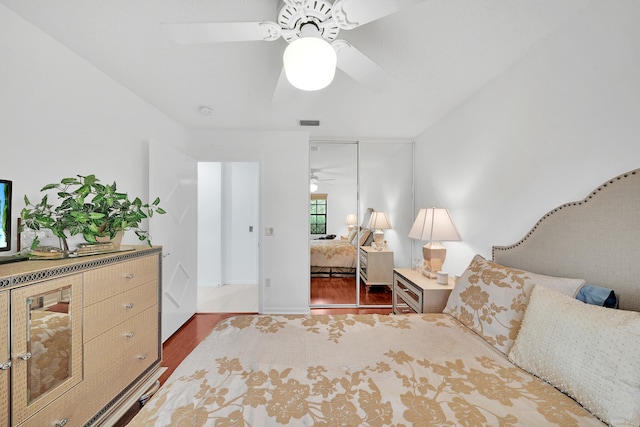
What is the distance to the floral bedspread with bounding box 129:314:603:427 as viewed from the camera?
32.2 inches

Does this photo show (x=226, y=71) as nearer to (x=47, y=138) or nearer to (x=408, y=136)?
(x=47, y=138)

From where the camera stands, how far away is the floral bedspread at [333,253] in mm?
3439

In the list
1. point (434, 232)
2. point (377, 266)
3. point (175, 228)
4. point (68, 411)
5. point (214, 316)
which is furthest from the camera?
point (377, 266)

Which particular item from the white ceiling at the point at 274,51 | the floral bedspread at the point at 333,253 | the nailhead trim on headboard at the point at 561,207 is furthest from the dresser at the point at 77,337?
the nailhead trim on headboard at the point at 561,207

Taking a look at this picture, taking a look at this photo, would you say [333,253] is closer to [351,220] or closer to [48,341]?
[351,220]

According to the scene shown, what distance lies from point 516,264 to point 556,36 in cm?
141

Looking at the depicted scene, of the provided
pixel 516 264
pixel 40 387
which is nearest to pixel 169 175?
pixel 40 387

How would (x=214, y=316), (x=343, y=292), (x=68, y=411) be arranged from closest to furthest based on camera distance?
(x=68, y=411) → (x=214, y=316) → (x=343, y=292)

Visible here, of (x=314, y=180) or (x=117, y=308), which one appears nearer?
(x=117, y=308)

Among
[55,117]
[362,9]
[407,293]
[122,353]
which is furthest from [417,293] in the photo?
[55,117]

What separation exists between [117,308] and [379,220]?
9.08 feet

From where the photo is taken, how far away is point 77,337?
1.26m

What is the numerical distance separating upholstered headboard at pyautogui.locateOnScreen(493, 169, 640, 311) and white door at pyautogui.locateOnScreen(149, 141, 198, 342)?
304cm

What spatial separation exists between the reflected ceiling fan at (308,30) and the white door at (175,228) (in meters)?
1.65
